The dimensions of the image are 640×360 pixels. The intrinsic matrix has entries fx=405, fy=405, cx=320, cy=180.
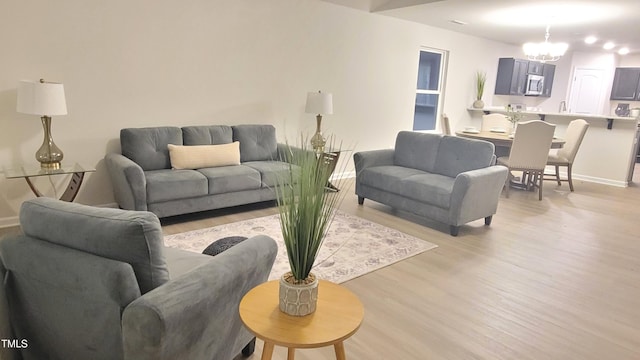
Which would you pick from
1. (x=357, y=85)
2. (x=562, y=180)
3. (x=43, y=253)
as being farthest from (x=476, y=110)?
(x=43, y=253)

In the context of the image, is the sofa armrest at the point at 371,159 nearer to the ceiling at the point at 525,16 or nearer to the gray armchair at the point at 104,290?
the ceiling at the point at 525,16

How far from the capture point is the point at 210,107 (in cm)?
459

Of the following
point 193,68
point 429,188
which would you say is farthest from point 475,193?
point 193,68

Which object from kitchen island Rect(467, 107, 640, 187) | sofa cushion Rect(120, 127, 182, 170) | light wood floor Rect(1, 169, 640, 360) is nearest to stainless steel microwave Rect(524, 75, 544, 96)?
kitchen island Rect(467, 107, 640, 187)

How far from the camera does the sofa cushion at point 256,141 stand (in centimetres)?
461

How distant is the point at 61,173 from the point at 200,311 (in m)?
2.62

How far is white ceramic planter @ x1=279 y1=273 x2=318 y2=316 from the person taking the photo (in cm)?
138

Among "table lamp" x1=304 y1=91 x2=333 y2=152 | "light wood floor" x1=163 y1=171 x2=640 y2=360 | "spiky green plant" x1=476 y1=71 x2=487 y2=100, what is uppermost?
"spiky green plant" x1=476 y1=71 x2=487 y2=100

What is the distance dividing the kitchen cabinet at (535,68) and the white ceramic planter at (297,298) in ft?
28.8

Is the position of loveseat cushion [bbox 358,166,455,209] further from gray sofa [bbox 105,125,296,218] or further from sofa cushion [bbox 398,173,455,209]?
gray sofa [bbox 105,125,296,218]

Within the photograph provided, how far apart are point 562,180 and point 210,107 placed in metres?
5.30

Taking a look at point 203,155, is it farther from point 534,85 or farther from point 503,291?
point 534,85

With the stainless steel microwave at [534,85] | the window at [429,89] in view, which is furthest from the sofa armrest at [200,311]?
the stainless steel microwave at [534,85]

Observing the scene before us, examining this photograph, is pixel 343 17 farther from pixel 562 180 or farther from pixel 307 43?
pixel 562 180
